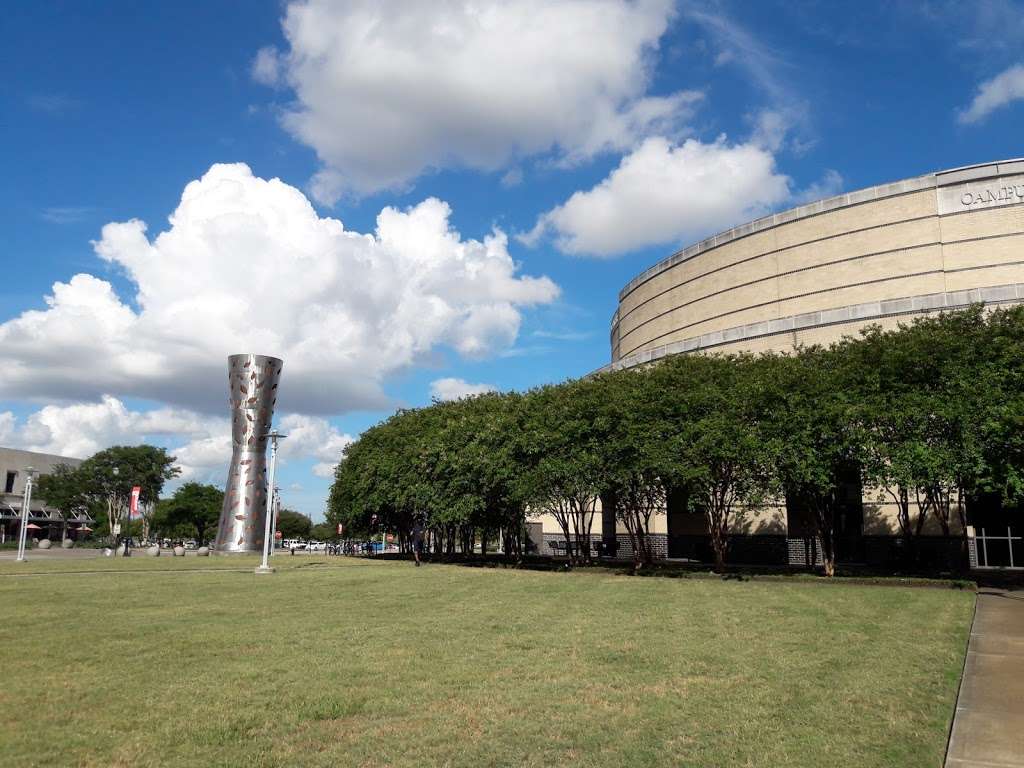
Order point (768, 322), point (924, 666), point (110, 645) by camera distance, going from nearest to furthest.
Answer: point (924, 666) → point (110, 645) → point (768, 322)

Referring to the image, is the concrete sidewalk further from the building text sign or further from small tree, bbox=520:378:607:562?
the building text sign

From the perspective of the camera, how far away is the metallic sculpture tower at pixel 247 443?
58.2 metres

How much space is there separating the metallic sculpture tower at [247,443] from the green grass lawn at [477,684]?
139 feet

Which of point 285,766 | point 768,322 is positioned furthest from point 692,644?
point 768,322

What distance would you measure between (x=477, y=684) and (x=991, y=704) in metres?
5.61

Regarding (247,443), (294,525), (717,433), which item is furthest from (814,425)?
(294,525)

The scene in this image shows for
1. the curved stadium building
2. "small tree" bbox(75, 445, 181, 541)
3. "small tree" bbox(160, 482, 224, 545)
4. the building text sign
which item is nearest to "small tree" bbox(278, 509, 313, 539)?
"small tree" bbox(160, 482, 224, 545)

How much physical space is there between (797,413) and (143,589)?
2149 cm

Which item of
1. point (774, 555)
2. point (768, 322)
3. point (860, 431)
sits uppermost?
point (768, 322)

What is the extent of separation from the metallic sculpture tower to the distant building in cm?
Result: 5646

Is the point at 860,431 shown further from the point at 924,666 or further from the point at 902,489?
the point at 924,666

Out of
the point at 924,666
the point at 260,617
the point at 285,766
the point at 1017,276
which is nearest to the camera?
the point at 285,766

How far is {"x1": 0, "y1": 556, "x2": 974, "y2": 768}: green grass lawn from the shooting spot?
653 cm

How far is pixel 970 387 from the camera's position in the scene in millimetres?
22891
